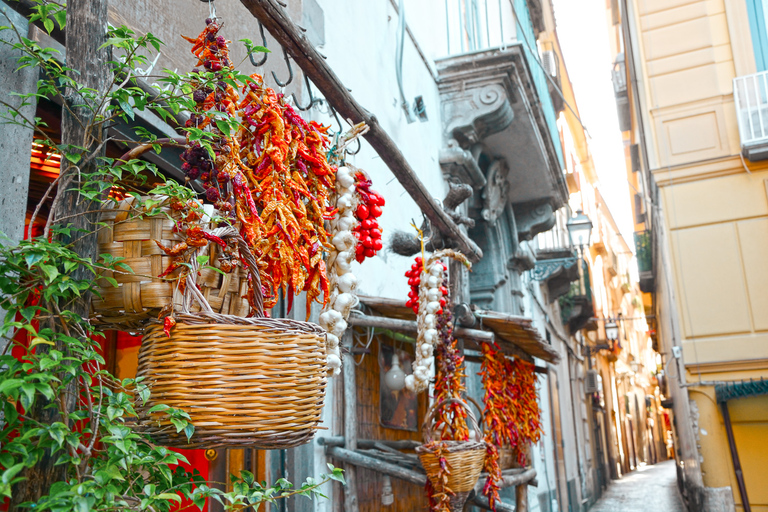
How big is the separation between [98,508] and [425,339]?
2.64m

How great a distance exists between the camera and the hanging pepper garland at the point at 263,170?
1.59m

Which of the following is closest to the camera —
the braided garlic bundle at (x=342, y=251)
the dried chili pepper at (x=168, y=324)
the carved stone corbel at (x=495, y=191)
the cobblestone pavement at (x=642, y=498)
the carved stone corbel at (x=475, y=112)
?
the dried chili pepper at (x=168, y=324)

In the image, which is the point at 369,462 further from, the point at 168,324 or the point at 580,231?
the point at 580,231

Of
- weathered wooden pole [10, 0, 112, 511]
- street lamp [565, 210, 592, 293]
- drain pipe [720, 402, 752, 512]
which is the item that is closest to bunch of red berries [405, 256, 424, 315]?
weathered wooden pole [10, 0, 112, 511]

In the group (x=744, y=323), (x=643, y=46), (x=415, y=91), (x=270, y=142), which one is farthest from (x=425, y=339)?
(x=643, y=46)

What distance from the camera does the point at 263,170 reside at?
1819mm

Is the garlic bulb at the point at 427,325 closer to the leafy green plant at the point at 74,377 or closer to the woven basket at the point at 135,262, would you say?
the leafy green plant at the point at 74,377

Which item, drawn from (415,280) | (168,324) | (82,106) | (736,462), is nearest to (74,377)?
(168,324)

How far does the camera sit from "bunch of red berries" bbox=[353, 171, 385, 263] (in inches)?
98.9

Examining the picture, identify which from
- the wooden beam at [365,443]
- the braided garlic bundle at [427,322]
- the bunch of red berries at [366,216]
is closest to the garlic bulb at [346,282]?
the bunch of red berries at [366,216]

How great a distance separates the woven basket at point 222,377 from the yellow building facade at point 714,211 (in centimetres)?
Answer: 959

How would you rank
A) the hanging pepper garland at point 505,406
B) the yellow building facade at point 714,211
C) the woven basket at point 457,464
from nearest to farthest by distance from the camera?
A: the woven basket at point 457,464, the hanging pepper garland at point 505,406, the yellow building facade at point 714,211

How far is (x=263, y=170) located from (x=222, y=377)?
69cm

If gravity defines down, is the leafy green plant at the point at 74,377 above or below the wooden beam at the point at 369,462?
above
